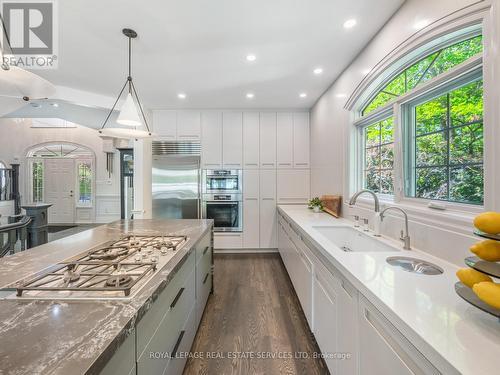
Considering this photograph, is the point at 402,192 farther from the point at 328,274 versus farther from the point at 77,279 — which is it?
the point at 77,279

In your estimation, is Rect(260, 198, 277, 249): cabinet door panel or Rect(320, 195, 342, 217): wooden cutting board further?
Rect(260, 198, 277, 249): cabinet door panel

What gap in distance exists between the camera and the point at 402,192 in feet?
5.70

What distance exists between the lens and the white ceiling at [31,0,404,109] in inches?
64.6

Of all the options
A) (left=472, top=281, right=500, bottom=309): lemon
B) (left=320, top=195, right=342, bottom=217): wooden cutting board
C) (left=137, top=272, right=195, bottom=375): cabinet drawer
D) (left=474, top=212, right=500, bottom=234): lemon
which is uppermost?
(left=474, top=212, right=500, bottom=234): lemon

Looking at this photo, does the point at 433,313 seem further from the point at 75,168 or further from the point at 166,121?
the point at 75,168

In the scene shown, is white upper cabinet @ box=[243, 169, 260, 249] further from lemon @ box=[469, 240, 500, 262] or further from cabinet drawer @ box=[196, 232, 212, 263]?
lemon @ box=[469, 240, 500, 262]

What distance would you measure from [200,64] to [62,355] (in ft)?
8.65

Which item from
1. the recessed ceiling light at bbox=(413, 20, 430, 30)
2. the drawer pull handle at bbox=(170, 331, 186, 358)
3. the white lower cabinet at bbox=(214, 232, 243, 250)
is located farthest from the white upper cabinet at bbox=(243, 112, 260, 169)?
the drawer pull handle at bbox=(170, 331, 186, 358)

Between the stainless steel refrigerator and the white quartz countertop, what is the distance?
304 cm

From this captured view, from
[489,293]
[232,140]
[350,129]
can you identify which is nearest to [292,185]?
[232,140]

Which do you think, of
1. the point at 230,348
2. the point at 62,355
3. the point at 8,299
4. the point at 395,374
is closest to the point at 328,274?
the point at 395,374

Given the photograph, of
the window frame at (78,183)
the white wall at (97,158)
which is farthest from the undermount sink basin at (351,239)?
the window frame at (78,183)

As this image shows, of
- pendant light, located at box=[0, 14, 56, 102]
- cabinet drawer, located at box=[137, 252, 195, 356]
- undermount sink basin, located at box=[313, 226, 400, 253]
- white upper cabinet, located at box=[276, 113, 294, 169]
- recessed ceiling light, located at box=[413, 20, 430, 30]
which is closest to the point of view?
cabinet drawer, located at box=[137, 252, 195, 356]

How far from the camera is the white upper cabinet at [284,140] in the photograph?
12.9ft
